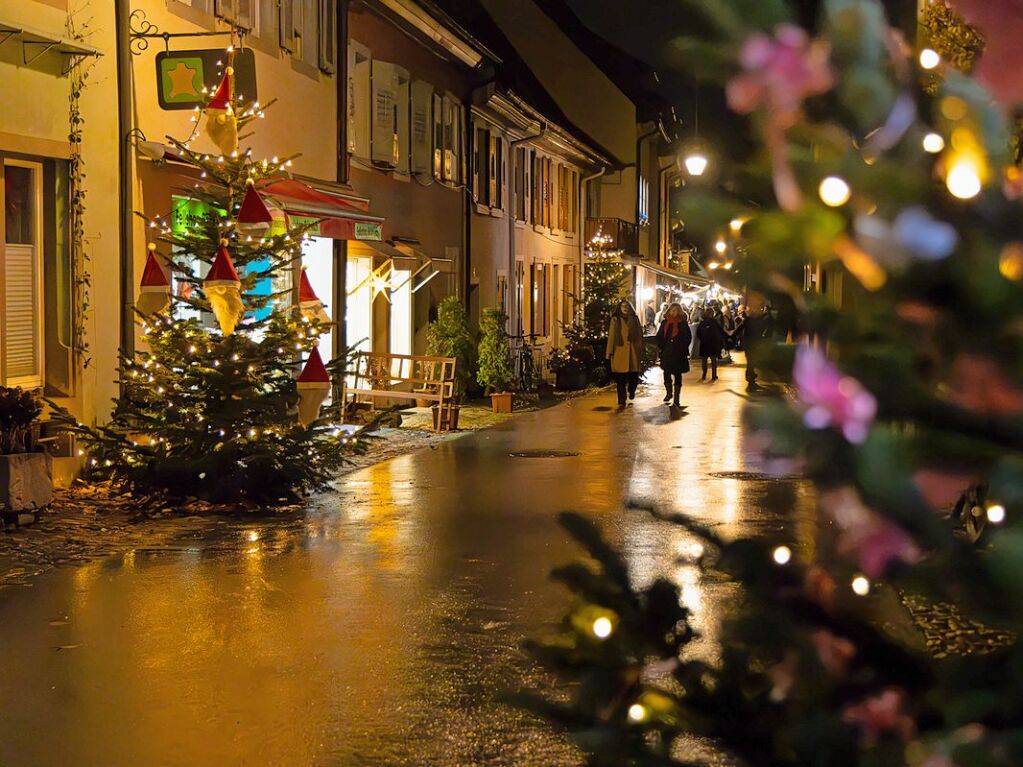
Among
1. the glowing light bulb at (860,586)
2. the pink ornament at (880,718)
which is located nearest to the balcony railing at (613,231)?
the glowing light bulb at (860,586)

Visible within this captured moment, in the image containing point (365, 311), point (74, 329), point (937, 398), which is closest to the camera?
point (937, 398)

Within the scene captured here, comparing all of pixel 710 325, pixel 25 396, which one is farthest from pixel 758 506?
pixel 710 325

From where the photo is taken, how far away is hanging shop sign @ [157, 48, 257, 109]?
557 inches

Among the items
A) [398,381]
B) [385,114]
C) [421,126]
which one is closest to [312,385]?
[398,381]

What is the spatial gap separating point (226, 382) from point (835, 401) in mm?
11189

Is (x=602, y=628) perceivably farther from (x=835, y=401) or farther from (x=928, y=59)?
(x=928, y=59)

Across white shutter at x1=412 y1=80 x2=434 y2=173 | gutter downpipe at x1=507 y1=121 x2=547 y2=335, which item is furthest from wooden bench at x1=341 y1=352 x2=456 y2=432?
gutter downpipe at x1=507 y1=121 x2=547 y2=335

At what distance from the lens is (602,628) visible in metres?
2.21

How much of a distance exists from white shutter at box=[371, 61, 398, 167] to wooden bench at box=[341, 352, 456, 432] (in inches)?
125

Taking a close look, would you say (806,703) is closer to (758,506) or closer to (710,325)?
(758,506)

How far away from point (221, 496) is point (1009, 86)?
1173 centimetres

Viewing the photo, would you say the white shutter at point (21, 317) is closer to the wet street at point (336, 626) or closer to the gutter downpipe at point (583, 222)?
the wet street at point (336, 626)

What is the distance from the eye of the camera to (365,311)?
23859 millimetres

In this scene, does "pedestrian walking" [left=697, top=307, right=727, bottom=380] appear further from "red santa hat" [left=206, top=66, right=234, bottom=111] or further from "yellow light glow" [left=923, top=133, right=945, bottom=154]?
"yellow light glow" [left=923, top=133, right=945, bottom=154]
